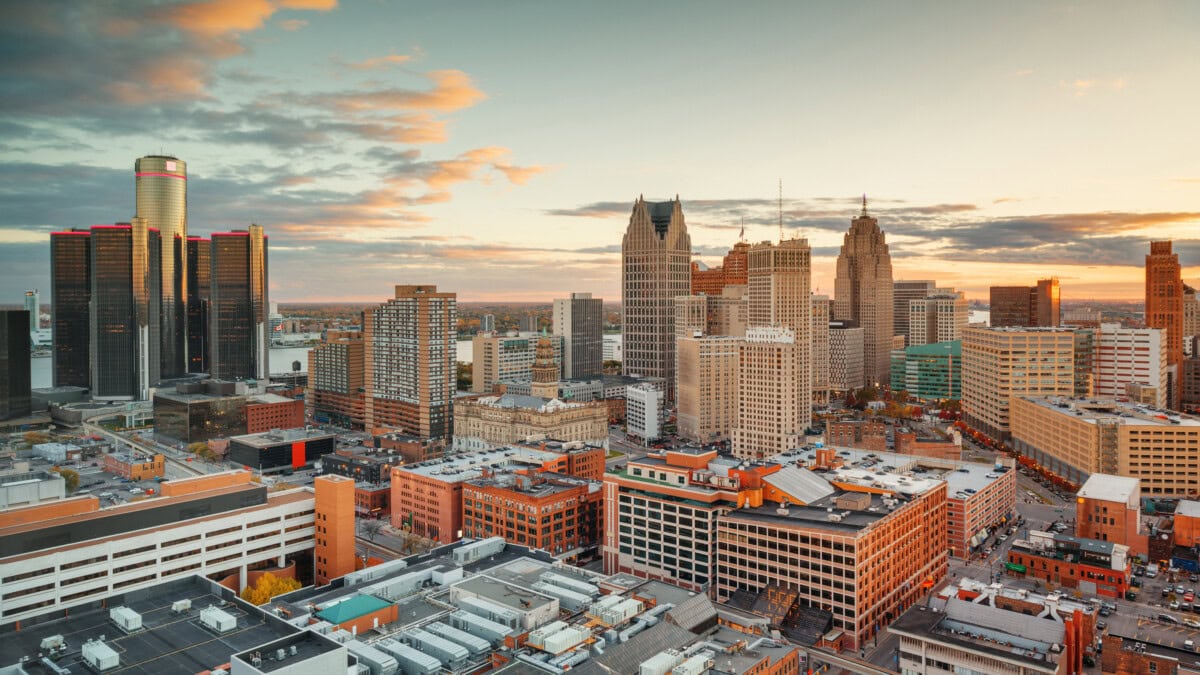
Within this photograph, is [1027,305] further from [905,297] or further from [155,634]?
[155,634]

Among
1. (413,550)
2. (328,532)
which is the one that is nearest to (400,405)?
(413,550)

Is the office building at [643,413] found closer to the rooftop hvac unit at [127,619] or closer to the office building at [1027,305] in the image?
the rooftop hvac unit at [127,619]

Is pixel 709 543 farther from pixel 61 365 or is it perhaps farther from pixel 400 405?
pixel 61 365

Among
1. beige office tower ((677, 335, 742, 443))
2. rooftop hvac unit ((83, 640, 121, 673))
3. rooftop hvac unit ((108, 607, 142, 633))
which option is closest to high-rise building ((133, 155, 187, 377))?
beige office tower ((677, 335, 742, 443))

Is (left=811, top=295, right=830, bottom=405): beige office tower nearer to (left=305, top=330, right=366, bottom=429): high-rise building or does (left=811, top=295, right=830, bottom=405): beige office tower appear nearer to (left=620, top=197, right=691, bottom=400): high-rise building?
(left=620, top=197, right=691, bottom=400): high-rise building

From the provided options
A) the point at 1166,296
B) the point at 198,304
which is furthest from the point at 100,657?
the point at 198,304

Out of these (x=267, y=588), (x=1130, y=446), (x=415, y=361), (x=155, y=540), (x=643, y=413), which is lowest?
(x=267, y=588)
